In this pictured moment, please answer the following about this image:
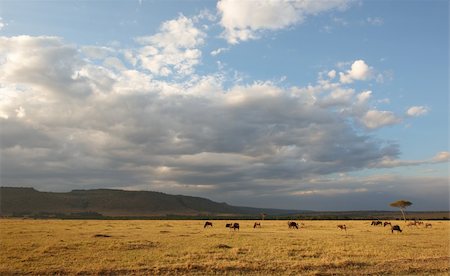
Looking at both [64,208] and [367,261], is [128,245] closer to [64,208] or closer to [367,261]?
[367,261]

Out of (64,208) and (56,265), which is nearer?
(56,265)

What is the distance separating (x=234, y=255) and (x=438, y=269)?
1035 centimetres

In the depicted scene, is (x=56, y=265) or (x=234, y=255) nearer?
(x=56, y=265)

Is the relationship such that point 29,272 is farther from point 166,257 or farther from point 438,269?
point 438,269

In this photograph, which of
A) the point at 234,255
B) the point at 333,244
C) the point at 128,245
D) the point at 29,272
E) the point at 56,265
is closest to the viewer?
the point at 29,272

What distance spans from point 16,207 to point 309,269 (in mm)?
191912

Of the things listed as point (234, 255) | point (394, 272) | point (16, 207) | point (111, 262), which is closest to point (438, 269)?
point (394, 272)

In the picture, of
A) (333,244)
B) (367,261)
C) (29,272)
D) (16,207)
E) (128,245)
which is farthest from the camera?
(16,207)

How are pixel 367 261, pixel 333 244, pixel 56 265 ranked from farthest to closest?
pixel 333 244 → pixel 367 261 → pixel 56 265

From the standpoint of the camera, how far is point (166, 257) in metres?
22.6

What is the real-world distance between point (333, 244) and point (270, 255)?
851 cm

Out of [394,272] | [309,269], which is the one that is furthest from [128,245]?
[394,272]

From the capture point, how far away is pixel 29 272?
18250 millimetres

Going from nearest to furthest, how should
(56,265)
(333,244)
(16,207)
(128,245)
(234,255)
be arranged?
(56,265)
(234,255)
(128,245)
(333,244)
(16,207)
